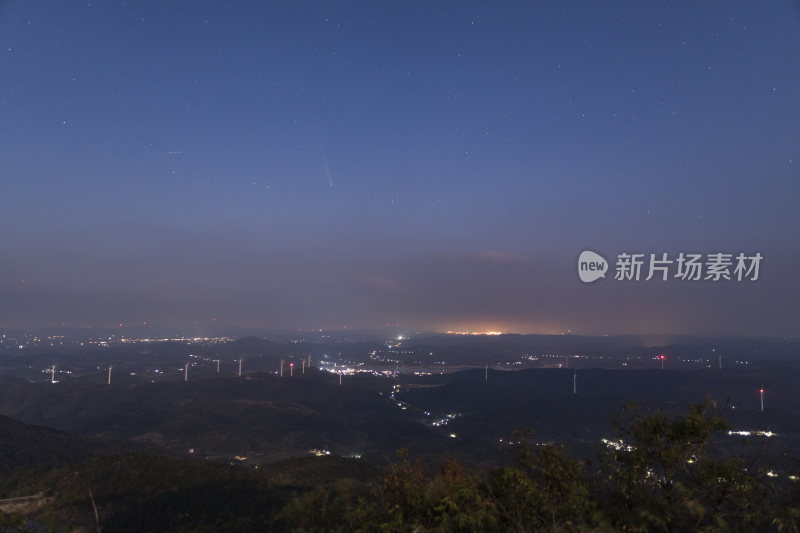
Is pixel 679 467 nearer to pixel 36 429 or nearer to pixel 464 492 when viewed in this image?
pixel 464 492

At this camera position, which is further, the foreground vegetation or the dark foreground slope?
the dark foreground slope

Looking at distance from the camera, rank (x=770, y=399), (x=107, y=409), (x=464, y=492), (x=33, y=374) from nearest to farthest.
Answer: (x=464, y=492), (x=107, y=409), (x=770, y=399), (x=33, y=374)

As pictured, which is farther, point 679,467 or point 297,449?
point 297,449

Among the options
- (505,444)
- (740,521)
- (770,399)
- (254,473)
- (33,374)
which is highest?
(505,444)

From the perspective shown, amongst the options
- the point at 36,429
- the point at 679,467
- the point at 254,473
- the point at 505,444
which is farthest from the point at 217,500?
the point at 36,429

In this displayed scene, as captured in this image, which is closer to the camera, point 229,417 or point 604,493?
point 604,493

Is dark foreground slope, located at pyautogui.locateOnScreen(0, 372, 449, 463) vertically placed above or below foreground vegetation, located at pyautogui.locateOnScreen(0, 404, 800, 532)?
below

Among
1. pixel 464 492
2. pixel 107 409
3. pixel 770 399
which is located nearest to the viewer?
pixel 464 492

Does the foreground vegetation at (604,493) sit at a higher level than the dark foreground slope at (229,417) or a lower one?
higher

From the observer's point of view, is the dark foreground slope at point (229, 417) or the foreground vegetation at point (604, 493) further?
the dark foreground slope at point (229, 417)

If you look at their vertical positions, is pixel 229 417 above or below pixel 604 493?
below

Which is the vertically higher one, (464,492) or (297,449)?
(464,492)
